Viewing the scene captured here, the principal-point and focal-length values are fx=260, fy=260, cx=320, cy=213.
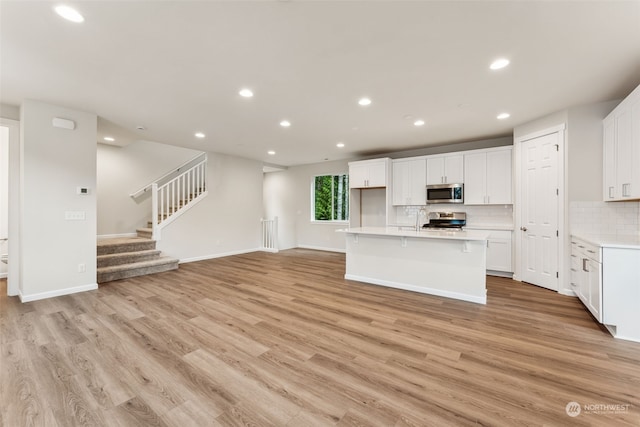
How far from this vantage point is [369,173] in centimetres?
643

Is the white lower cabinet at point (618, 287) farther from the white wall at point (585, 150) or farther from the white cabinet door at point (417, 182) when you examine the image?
the white cabinet door at point (417, 182)

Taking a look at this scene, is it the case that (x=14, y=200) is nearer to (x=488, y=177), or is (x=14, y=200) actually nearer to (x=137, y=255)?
(x=137, y=255)

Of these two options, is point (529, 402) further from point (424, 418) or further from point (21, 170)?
point (21, 170)

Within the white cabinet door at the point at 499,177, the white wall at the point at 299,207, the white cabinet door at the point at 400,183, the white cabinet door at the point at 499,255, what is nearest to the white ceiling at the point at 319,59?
the white cabinet door at the point at 499,177

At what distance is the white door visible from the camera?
13.0 feet

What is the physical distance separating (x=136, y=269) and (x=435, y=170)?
6.36m

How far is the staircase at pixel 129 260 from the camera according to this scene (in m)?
4.66

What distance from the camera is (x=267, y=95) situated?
11.0 ft

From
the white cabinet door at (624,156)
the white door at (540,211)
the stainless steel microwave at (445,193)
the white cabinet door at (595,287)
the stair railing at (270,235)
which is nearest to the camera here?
the white cabinet door at (595,287)

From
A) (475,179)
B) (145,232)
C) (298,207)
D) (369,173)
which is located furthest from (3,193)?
(475,179)

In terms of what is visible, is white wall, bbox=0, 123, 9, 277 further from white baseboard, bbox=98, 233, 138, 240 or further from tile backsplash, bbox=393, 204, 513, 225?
tile backsplash, bbox=393, 204, 513, 225

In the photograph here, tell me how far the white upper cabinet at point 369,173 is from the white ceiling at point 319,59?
192 centimetres

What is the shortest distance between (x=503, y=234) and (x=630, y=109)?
252 cm

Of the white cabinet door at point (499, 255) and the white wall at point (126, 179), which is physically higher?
Result: the white wall at point (126, 179)
